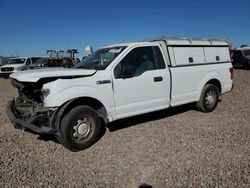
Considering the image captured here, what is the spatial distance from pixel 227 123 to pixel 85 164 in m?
3.66

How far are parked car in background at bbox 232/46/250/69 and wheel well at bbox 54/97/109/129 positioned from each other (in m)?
21.9

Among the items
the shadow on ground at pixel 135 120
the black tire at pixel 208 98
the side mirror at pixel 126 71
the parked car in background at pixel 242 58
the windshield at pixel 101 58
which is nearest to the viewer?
the side mirror at pixel 126 71

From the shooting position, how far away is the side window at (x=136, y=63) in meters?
5.36

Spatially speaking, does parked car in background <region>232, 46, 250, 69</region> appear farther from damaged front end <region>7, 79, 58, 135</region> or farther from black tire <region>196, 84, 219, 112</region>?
damaged front end <region>7, 79, 58, 135</region>

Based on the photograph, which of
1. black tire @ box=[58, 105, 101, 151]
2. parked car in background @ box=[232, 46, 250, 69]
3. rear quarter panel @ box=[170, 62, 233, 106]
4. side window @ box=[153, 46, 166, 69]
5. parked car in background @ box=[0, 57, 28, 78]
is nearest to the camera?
black tire @ box=[58, 105, 101, 151]

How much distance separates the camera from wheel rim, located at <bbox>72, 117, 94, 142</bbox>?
16.0ft

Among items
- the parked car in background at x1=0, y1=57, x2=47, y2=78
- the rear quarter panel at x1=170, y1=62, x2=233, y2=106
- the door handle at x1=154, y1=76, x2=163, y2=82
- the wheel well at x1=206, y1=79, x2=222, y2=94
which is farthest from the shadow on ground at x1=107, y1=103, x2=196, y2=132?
the parked car in background at x1=0, y1=57, x2=47, y2=78

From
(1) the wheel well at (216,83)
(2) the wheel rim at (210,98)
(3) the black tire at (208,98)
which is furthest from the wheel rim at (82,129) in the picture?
(1) the wheel well at (216,83)

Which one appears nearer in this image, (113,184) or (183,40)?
(113,184)

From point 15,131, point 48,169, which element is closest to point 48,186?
point 48,169

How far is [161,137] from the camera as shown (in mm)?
5465

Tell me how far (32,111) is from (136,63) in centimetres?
231

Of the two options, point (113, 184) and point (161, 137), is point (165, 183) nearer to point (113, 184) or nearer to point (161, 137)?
point (113, 184)

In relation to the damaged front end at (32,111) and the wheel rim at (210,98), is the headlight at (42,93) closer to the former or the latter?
the damaged front end at (32,111)
